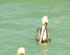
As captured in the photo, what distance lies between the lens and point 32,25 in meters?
13.6

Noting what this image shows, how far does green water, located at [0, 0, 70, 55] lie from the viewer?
11.6 m

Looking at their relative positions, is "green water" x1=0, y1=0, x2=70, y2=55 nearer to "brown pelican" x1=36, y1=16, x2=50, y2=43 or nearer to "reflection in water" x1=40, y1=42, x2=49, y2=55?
"reflection in water" x1=40, y1=42, x2=49, y2=55

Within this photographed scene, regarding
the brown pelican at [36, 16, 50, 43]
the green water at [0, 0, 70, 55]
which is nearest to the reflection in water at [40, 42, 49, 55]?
the green water at [0, 0, 70, 55]

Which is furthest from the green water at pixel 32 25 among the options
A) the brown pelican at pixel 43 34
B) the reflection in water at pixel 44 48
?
the brown pelican at pixel 43 34

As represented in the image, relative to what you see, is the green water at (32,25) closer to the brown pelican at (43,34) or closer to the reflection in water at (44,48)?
the reflection in water at (44,48)

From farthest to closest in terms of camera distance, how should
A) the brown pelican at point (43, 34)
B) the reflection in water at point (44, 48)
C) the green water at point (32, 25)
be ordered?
the brown pelican at point (43, 34), the green water at point (32, 25), the reflection in water at point (44, 48)

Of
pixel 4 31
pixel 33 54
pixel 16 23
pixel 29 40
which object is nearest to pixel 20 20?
pixel 16 23

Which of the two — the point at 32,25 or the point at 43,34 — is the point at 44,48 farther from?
the point at 32,25

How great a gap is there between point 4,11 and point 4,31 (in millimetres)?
2380

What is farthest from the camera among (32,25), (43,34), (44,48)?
(32,25)

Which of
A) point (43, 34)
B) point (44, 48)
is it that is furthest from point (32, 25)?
point (44, 48)

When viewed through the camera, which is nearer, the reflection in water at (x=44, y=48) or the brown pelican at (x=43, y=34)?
the reflection in water at (x=44, y=48)

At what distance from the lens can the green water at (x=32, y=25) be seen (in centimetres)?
1160

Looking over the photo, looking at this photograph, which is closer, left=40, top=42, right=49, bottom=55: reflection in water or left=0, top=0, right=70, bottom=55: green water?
left=40, top=42, right=49, bottom=55: reflection in water
